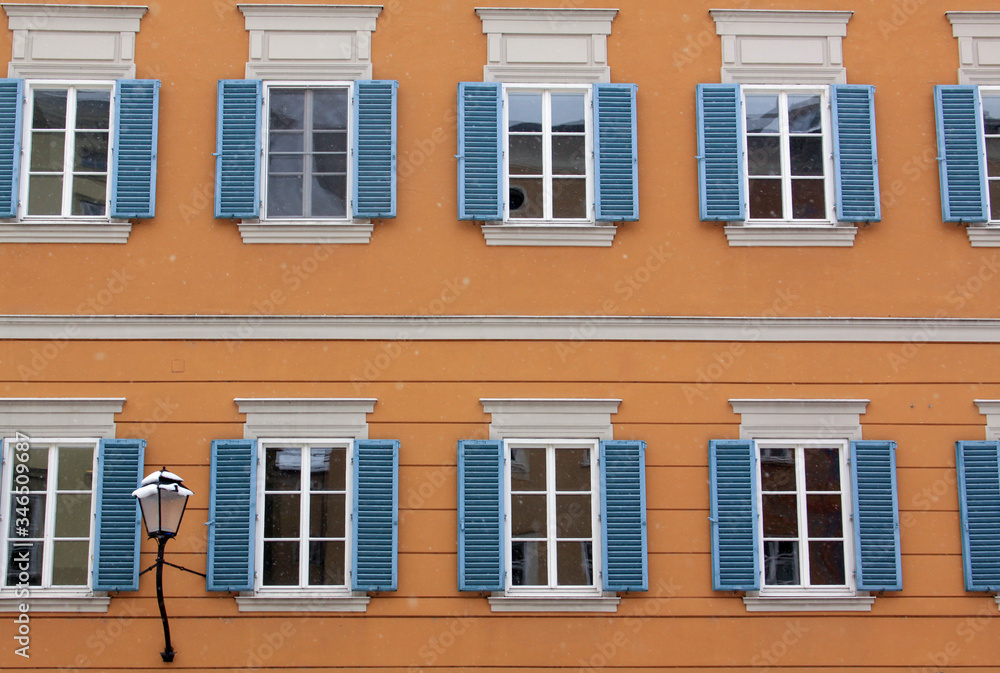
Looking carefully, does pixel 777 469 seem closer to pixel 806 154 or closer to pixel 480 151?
pixel 806 154

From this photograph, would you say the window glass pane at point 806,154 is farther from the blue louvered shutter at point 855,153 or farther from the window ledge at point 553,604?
the window ledge at point 553,604

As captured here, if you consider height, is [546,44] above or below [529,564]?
above

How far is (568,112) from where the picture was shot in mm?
9938

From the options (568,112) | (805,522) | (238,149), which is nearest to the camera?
(805,522)

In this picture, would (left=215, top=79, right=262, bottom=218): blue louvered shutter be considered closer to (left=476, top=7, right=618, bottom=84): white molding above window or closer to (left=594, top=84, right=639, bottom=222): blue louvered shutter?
(left=476, top=7, right=618, bottom=84): white molding above window

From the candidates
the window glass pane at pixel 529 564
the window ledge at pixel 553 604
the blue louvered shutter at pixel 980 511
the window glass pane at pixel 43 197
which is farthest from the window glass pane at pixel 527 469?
the window glass pane at pixel 43 197

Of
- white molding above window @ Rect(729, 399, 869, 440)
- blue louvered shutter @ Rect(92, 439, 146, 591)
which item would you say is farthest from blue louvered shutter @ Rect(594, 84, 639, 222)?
blue louvered shutter @ Rect(92, 439, 146, 591)

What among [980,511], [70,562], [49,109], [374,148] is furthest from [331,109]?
[980,511]

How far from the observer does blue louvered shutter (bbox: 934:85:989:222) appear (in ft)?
31.8

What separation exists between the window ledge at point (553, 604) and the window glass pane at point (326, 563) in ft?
4.62

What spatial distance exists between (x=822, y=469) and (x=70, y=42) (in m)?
8.33

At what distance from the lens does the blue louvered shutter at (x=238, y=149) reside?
951cm

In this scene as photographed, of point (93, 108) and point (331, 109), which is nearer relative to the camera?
point (93, 108)
